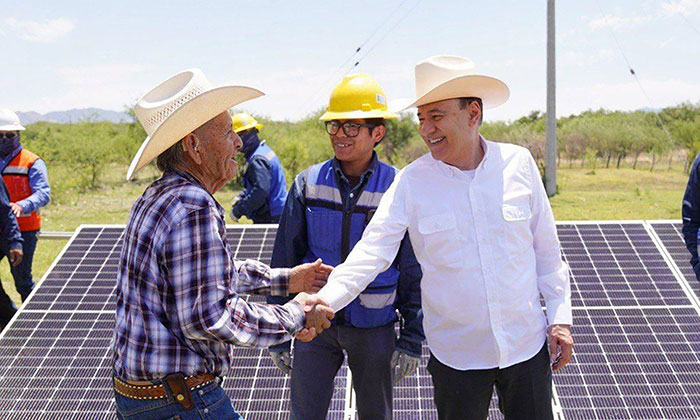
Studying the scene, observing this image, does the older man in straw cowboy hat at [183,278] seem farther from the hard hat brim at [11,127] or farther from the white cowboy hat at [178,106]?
the hard hat brim at [11,127]

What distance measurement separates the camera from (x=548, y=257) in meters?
3.05

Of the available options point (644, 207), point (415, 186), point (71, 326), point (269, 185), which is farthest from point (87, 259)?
point (644, 207)

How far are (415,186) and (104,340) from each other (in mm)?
3048

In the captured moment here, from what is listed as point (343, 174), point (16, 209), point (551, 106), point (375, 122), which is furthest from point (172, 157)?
point (551, 106)

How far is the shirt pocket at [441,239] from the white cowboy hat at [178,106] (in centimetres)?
98

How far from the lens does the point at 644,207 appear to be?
1759 cm

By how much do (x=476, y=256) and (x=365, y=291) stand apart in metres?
0.78

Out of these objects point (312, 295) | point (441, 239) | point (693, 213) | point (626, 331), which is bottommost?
point (626, 331)

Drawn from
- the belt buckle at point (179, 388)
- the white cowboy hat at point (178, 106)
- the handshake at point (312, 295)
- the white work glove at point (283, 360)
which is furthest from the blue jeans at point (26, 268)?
the belt buckle at point (179, 388)

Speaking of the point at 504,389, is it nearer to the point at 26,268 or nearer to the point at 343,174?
the point at 343,174

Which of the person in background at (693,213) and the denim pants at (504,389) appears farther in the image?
the person in background at (693,213)

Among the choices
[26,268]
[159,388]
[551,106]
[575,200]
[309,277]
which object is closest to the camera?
[159,388]

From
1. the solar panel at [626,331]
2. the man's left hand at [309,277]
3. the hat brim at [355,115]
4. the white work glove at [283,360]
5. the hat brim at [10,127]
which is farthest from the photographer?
the hat brim at [10,127]

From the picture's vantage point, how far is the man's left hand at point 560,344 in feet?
9.65
